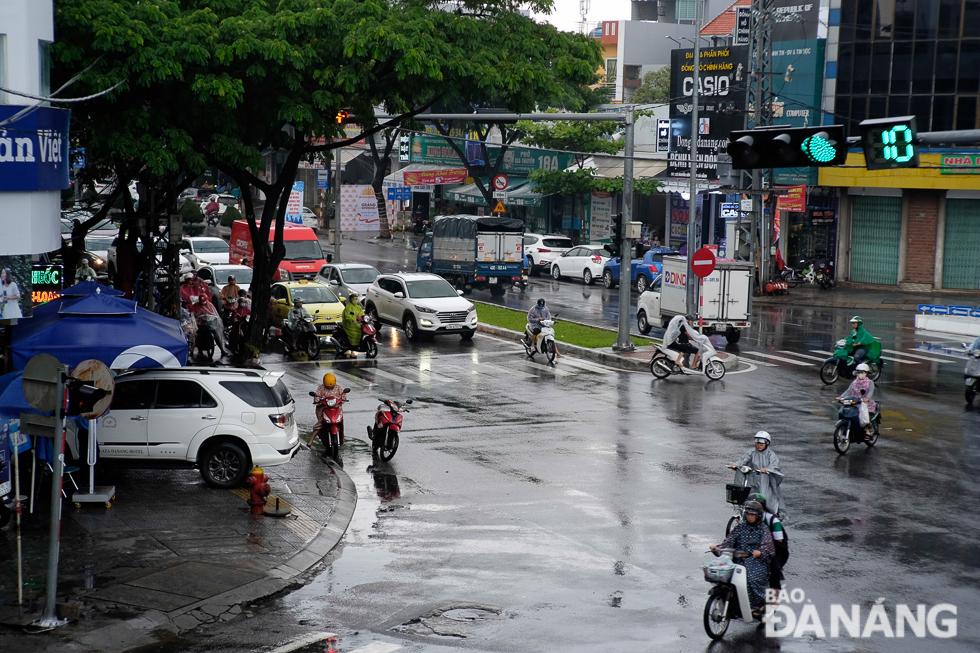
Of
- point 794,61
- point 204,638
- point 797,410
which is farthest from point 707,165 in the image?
point 204,638

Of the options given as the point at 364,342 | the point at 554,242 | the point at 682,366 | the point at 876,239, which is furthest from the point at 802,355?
the point at 554,242

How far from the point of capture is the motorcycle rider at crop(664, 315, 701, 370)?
2480cm

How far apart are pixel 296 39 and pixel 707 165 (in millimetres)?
30877

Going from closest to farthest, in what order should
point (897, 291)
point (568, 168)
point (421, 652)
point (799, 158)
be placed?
point (421, 652)
point (799, 158)
point (897, 291)
point (568, 168)

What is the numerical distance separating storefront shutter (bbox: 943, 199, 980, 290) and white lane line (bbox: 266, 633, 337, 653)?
38.9 metres

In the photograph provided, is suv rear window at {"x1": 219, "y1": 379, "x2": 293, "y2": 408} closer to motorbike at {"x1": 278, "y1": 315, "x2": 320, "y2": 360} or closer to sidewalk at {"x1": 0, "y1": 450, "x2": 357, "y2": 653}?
sidewalk at {"x1": 0, "y1": 450, "x2": 357, "y2": 653}

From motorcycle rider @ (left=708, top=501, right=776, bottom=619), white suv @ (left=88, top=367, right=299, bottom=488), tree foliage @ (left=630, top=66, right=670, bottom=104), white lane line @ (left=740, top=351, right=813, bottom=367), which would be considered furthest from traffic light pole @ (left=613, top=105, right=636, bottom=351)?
tree foliage @ (left=630, top=66, right=670, bottom=104)

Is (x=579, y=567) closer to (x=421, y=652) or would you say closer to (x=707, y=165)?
(x=421, y=652)

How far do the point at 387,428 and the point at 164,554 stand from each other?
5.46m

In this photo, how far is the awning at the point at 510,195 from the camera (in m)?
60.1

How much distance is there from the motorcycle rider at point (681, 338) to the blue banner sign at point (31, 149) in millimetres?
14875

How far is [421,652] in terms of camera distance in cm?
939

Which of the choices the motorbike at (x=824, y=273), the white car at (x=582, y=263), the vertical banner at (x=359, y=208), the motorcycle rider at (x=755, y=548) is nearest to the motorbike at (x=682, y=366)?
the motorcycle rider at (x=755, y=548)

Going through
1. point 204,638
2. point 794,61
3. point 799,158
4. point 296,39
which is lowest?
point 204,638
